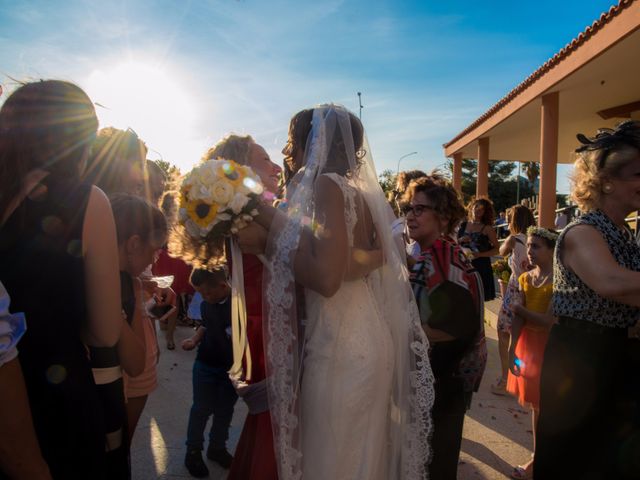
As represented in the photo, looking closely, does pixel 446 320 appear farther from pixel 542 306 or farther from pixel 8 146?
pixel 8 146

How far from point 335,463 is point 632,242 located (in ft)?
5.59

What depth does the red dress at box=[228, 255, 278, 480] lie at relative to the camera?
1874 millimetres

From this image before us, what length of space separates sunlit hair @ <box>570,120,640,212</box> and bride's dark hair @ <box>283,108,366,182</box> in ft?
3.69

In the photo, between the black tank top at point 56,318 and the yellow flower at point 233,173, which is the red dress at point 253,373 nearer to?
the yellow flower at point 233,173

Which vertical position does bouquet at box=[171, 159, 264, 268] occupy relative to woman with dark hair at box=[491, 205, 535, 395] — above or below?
above

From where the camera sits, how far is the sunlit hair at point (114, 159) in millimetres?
2740

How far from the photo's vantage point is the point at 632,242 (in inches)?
84.7

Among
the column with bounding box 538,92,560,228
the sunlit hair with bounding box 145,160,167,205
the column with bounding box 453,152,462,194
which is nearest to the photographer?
the sunlit hair with bounding box 145,160,167,205

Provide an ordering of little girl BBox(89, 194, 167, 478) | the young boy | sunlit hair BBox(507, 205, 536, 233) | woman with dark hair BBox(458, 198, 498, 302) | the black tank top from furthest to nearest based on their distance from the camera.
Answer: woman with dark hair BBox(458, 198, 498, 302) < sunlit hair BBox(507, 205, 536, 233) < the young boy < little girl BBox(89, 194, 167, 478) < the black tank top

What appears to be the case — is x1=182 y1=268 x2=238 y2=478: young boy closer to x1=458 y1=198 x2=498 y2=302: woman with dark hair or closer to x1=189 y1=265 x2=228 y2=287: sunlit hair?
x1=189 y1=265 x2=228 y2=287: sunlit hair

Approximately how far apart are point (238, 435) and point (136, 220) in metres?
2.49

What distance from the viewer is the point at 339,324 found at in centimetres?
193

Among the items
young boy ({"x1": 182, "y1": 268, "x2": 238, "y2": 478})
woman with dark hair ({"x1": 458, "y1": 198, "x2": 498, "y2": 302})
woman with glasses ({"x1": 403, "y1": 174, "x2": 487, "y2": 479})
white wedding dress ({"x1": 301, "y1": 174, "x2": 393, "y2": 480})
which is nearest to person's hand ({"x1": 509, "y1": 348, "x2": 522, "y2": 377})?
woman with glasses ({"x1": 403, "y1": 174, "x2": 487, "y2": 479})

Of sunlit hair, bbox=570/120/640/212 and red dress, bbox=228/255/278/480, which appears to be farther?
sunlit hair, bbox=570/120/640/212
